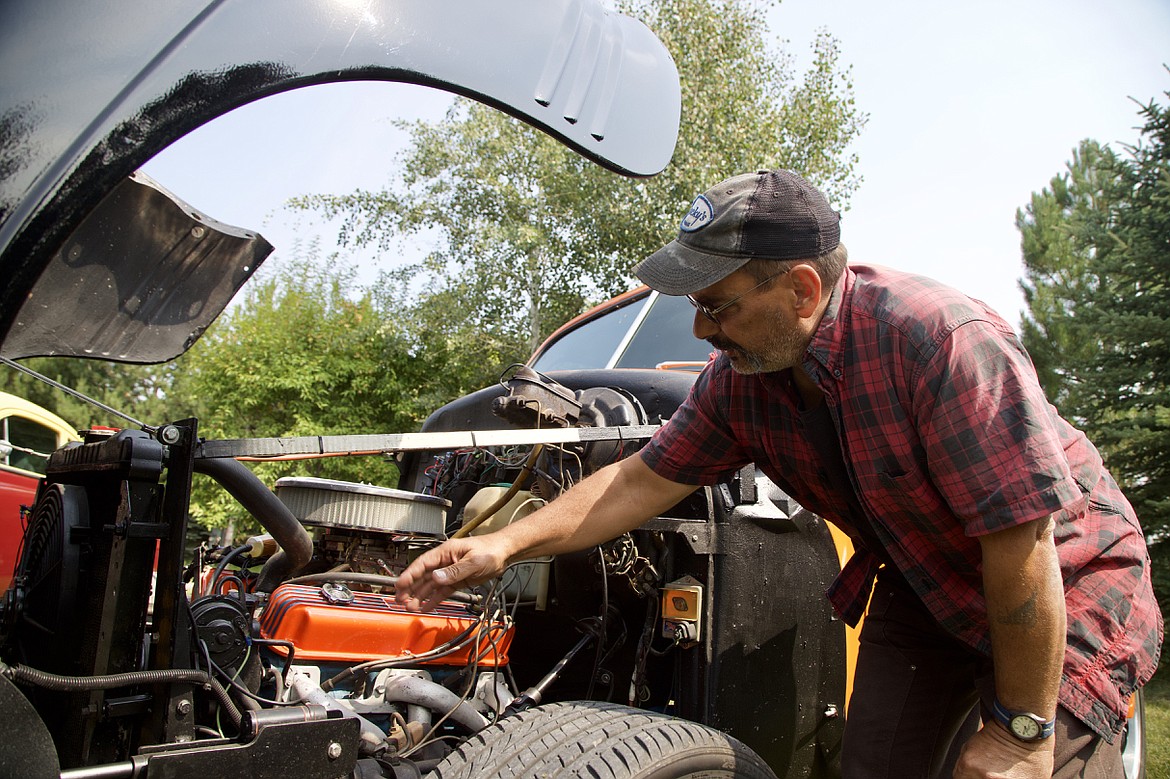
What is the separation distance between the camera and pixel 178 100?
118 cm

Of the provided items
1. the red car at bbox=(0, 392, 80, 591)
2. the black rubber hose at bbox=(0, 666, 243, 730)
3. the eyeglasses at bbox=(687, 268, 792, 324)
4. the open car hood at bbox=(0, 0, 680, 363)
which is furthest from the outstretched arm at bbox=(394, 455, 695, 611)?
the red car at bbox=(0, 392, 80, 591)

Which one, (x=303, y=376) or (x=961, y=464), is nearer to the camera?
(x=961, y=464)

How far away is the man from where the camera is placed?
5.78 ft

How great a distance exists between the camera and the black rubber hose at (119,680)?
147 centimetres

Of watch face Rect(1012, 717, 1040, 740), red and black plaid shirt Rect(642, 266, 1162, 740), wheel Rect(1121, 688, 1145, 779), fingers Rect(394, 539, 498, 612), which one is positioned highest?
red and black plaid shirt Rect(642, 266, 1162, 740)

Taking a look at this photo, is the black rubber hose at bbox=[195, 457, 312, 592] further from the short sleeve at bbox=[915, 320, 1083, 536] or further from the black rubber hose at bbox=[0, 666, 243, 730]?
the short sleeve at bbox=[915, 320, 1083, 536]

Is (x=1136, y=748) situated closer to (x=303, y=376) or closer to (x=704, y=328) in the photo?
(x=704, y=328)

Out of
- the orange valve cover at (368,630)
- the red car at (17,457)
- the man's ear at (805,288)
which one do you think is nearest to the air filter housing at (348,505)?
the orange valve cover at (368,630)

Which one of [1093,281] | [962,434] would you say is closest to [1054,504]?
[962,434]

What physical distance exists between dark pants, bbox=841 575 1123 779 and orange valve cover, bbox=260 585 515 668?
107 cm

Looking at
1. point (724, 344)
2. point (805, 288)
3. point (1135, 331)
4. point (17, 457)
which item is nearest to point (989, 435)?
point (805, 288)

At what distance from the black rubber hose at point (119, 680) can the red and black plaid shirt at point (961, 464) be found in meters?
1.42

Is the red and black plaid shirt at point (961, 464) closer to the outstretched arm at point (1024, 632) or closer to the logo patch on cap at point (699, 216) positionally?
the outstretched arm at point (1024, 632)

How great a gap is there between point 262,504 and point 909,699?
175 centimetres
